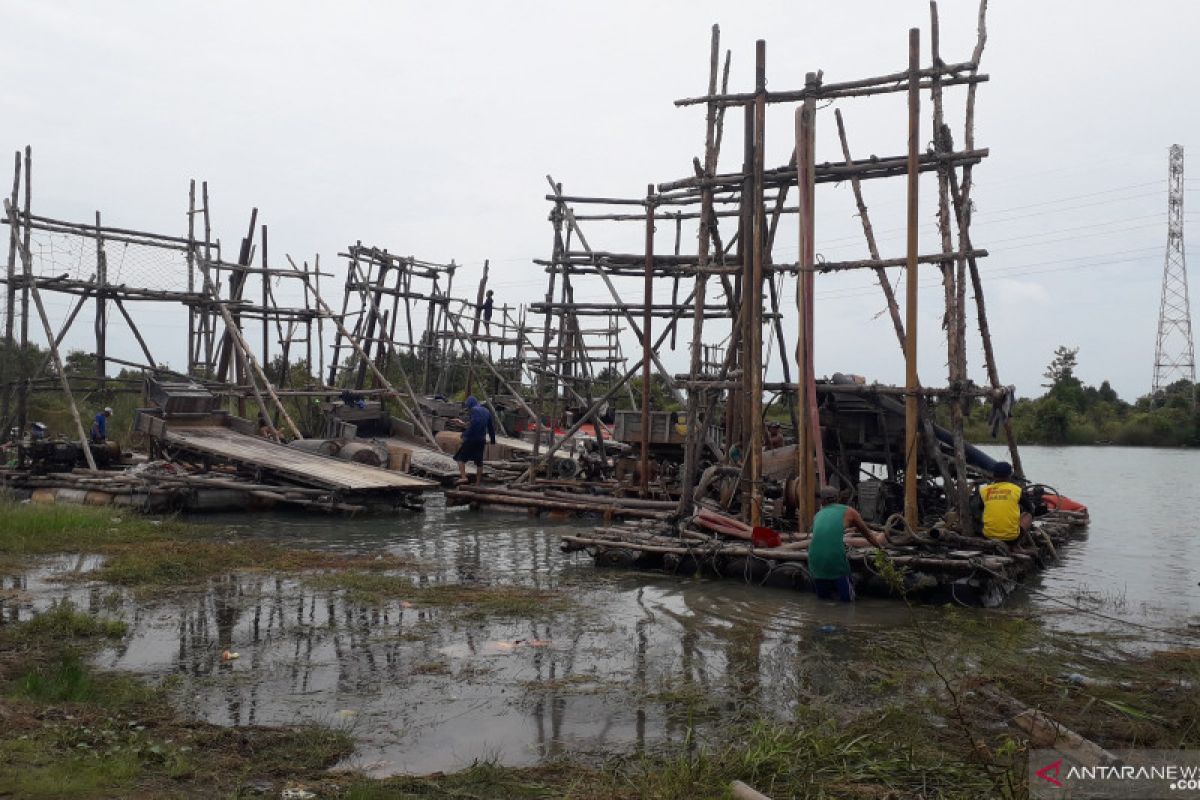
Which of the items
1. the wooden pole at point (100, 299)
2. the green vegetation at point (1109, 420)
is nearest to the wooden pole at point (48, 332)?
the wooden pole at point (100, 299)

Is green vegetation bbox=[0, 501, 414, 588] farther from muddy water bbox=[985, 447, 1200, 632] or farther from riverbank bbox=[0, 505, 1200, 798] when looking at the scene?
muddy water bbox=[985, 447, 1200, 632]

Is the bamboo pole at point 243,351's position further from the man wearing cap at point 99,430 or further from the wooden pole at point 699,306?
the wooden pole at point 699,306

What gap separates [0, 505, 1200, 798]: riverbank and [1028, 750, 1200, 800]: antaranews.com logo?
0.17 m

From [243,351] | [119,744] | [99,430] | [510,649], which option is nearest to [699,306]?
[510,649]

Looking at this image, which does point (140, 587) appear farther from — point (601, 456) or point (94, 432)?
point (94, 432)

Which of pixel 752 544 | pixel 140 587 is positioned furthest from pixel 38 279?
pixel 752 544

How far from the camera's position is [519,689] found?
712 centimetres

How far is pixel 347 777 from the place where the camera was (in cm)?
532

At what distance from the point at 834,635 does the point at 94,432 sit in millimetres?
17659

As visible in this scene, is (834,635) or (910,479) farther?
(910,479)

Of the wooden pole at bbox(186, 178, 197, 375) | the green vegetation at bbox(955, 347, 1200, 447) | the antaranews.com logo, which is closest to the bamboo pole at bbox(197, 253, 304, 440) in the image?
the wooden pole at bbox(186, 178, 197, 375)

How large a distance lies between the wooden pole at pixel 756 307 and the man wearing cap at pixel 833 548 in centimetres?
235

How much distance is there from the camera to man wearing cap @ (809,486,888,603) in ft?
33.9

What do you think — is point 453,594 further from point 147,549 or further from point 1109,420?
point 1109,420
